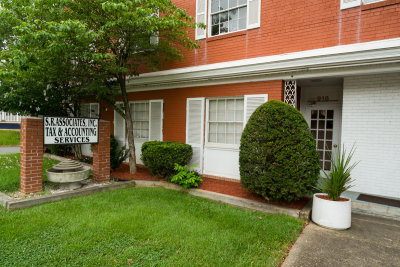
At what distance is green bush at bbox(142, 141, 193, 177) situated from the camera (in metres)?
6.09

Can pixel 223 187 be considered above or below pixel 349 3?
below

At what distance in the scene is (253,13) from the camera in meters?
5.99

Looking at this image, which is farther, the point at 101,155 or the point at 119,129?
the point at 119,129

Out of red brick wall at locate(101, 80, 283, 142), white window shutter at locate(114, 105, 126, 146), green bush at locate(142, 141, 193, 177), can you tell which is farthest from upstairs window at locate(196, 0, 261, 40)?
white window shutter at locate(114, 105, 126, 146)

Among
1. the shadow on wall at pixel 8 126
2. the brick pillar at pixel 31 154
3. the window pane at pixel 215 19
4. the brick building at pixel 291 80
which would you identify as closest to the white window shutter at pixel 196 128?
the brick building at pixel 291 80

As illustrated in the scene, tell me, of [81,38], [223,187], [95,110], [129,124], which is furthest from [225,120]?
[95,110]

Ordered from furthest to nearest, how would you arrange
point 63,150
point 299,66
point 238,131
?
point 63,150
point 238,131
point 299,66

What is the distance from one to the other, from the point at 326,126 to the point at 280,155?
3.35 meters

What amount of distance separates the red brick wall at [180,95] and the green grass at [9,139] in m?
10.7

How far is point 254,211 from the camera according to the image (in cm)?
445

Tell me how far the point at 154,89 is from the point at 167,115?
1.12 metres

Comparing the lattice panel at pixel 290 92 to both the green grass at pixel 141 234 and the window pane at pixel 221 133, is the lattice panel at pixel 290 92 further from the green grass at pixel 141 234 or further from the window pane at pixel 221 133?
the green grass at pixel 141 234

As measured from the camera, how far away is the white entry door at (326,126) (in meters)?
6.44

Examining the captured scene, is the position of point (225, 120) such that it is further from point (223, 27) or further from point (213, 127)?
point (223, 27)
